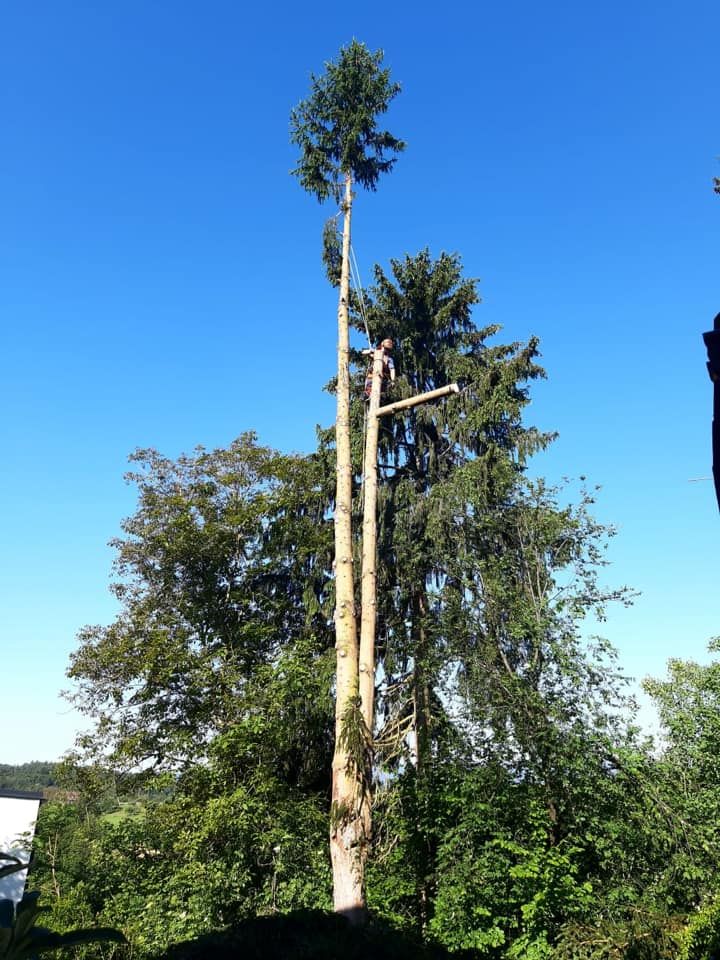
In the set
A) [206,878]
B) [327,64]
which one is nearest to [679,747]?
[206,878]

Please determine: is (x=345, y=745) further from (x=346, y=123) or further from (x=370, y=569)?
(x=346, y=123)

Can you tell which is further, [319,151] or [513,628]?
[319,151]

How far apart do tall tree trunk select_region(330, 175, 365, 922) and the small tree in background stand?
0.4 inches

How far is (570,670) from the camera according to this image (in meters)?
9.67

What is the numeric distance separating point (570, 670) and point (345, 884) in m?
4.67

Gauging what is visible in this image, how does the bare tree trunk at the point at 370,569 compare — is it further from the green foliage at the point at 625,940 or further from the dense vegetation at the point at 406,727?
the green foliage at the point at 625,940

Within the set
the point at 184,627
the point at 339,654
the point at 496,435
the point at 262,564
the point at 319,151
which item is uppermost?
the point at 319,151

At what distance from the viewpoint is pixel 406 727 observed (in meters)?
12.2

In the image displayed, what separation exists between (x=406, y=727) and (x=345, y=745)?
17.3 ft

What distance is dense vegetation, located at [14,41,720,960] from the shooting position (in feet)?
28.6

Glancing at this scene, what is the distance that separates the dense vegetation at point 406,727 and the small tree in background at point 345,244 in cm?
22

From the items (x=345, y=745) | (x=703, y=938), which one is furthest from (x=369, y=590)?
(x=703, y=938)

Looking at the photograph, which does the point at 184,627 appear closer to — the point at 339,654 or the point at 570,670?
the point at 339,654

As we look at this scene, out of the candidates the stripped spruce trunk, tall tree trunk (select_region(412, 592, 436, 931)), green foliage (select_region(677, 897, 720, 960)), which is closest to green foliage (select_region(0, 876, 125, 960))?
the stripped spruce trunk
